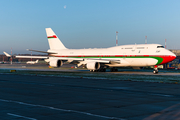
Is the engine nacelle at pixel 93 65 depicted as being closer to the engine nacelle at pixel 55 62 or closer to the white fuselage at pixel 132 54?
the white fuselage at pixel 132 54

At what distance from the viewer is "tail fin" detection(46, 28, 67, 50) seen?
2480 inches

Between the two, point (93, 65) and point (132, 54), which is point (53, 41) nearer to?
point (93, 65)

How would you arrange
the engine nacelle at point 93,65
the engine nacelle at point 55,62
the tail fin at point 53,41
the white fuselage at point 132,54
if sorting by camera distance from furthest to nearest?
the tail fin at point 53,41, the engine nacelle at point 55,62, the engine nacelle at point 93,65, the white fuselage at point 132,54

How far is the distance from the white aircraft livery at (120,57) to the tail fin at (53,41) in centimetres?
468

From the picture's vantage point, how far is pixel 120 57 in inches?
1976

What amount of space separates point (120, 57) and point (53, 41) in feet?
66.7

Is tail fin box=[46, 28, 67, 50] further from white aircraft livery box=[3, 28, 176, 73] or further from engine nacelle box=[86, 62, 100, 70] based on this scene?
engine nacelle box=[86, 62, 100, 70]

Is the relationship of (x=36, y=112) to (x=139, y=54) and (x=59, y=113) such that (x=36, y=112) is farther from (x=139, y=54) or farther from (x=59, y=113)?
(x=139, y=54)

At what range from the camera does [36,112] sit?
11203mm

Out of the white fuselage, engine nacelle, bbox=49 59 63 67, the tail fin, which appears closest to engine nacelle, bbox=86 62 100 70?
the white fuselage

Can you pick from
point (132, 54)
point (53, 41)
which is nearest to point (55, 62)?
point (53, 41)

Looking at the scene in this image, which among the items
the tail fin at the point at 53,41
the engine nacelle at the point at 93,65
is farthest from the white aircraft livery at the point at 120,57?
the tail fin at the point at 53,41

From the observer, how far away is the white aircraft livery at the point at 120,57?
4638 cm

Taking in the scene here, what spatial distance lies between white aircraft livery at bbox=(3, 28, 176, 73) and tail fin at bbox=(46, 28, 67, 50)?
4677mm
